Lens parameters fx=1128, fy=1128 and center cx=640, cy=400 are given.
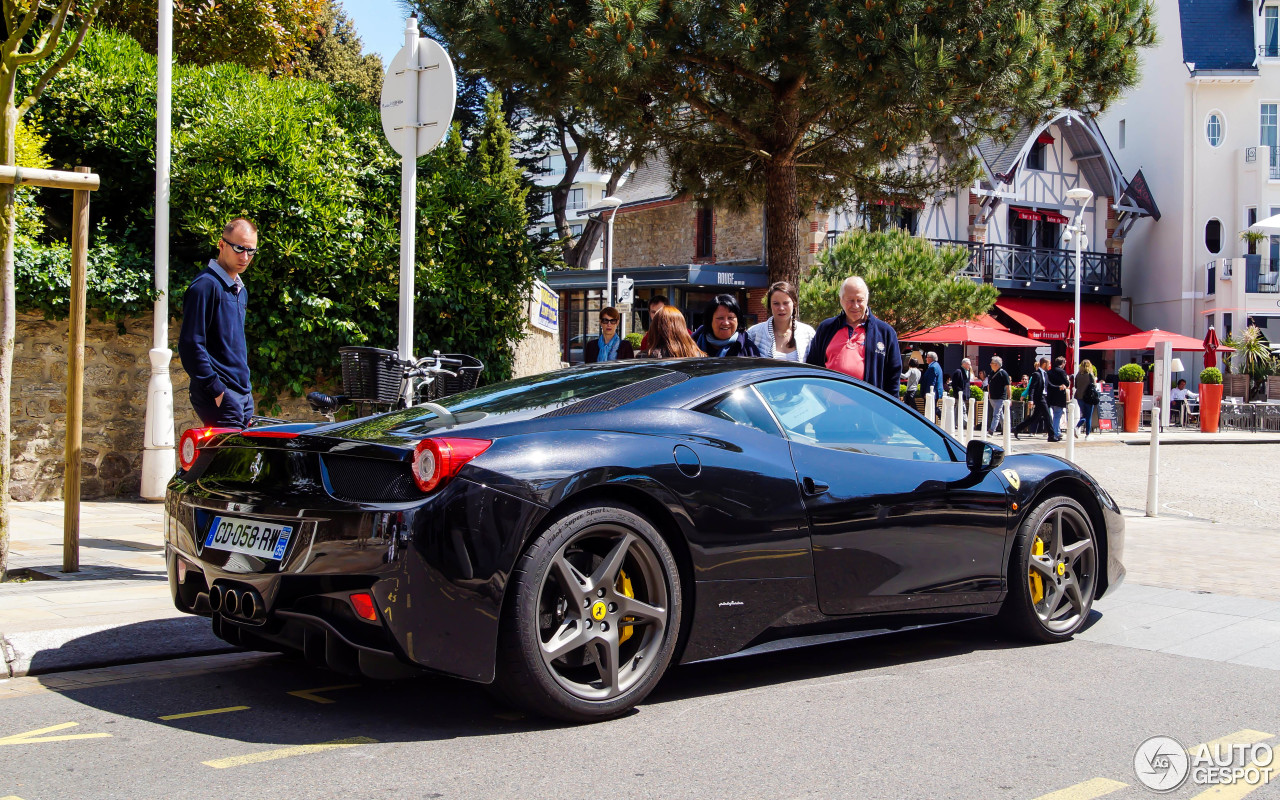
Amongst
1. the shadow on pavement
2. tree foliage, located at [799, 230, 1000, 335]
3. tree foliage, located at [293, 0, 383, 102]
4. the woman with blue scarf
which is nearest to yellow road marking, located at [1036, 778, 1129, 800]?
the shadow on pavement

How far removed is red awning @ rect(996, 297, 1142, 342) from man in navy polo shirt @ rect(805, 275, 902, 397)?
30.4 metres

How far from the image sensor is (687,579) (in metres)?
3.95

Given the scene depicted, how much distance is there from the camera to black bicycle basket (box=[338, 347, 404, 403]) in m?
7.33

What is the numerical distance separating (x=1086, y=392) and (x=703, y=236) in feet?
49.9

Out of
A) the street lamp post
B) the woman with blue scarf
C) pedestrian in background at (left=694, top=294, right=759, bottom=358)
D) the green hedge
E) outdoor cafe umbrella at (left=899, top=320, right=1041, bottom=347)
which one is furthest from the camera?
the street lamp post

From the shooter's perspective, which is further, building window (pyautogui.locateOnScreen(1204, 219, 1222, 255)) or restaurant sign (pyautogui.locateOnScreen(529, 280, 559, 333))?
building window (pyautogui.locateOnScreen(1204, 219, 1222, 255))

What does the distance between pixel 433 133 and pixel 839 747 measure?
4787 mm

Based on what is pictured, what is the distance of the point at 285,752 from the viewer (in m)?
3.42

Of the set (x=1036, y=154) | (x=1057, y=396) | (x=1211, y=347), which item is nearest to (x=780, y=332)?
(x=1057, y=396)

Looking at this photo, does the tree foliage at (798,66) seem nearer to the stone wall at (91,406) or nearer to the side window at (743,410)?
the stone wall at (91,406)

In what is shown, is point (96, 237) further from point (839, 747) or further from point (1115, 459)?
point (1115, 459)

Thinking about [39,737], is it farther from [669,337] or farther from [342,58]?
[342,58]

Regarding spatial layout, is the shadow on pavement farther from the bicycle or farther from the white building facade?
the white building facade

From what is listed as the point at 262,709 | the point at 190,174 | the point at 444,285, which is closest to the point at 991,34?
the point at 444,285
